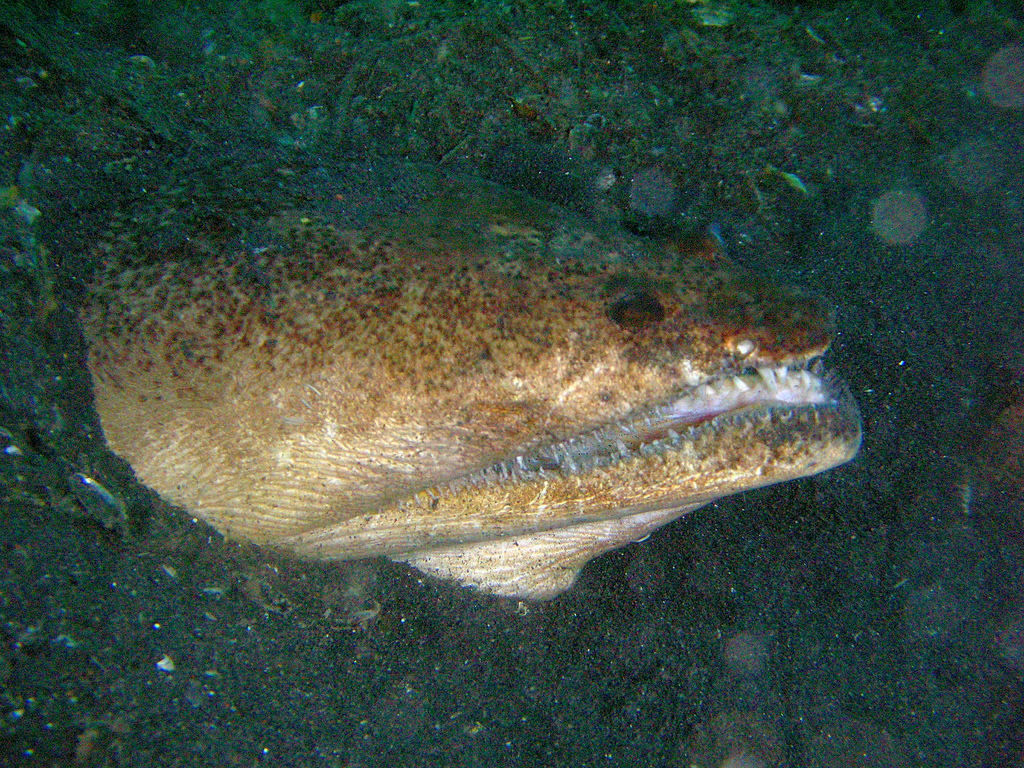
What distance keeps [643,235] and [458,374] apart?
42.1 inches

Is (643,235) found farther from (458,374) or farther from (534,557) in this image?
(534,557)

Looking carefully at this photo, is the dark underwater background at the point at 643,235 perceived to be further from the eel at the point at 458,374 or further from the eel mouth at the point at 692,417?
the eel mouth at the point at 692,417

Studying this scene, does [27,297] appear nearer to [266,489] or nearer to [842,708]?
[266,489]

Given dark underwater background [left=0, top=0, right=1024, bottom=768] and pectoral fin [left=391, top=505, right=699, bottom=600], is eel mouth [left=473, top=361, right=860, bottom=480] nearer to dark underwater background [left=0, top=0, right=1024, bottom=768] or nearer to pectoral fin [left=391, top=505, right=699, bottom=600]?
pectoral fin [left=391, top=505, right=699, bottom=600]

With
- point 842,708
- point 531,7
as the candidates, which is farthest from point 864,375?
point 531,7

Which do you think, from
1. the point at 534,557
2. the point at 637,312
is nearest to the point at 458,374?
the point at 637,312

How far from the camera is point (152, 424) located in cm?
216

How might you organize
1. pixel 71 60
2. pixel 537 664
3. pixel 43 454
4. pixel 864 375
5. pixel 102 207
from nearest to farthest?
pixel 43 454, pixel 102 207, pixel 71 60, pixel 537 664, pixel 864 375

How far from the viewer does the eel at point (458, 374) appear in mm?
1959

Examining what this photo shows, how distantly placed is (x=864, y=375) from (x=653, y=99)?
222 centimetres

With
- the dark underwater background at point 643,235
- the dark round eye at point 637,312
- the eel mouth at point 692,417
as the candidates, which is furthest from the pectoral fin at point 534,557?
the dark round eye at point 637,312

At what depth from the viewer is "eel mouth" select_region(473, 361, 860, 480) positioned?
2.02 metres

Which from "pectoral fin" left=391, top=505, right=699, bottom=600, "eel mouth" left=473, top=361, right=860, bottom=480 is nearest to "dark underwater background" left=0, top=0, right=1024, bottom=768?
"pectoral fin" left=391, top=505, right=699, bottom=600

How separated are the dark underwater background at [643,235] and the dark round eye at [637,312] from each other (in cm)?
93
